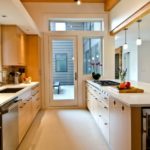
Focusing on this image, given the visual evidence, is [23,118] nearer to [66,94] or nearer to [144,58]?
[66,94]

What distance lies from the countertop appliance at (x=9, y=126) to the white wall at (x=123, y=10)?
9.18 feet

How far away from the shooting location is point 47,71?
21.9 feet

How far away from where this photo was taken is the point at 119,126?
8.70ft

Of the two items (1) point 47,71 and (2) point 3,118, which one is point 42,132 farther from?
(1) point 47,71

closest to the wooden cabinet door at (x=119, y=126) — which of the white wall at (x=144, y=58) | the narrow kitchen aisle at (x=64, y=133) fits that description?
the narrow kitchen aisle at (x=64, y=133)

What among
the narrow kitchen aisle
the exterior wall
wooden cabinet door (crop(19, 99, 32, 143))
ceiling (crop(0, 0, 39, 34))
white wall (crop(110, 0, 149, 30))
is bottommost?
the narrow kitchen aisle

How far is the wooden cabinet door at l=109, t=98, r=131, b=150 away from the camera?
230 centimetres

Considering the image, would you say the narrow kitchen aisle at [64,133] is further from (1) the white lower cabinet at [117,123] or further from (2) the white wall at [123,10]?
(2) the white wall at [123,10]

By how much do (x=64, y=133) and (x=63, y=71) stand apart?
291 cm

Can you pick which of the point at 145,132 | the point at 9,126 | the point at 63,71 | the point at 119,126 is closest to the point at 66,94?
the point at 63,71

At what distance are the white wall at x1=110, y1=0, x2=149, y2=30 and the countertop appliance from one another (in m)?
2.80

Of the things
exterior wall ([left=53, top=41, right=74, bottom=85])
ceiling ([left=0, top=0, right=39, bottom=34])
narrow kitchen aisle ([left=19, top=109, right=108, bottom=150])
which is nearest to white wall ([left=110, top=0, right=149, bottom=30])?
exterior wall ([left=53, top=41, right=74, bottom=85])

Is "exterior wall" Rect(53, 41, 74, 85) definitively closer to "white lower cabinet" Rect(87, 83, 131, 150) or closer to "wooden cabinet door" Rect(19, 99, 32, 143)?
"wooden cabinet door" Rect(19, 99, 32, 143)

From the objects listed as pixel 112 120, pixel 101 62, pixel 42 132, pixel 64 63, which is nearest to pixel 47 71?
pixel 64 63
